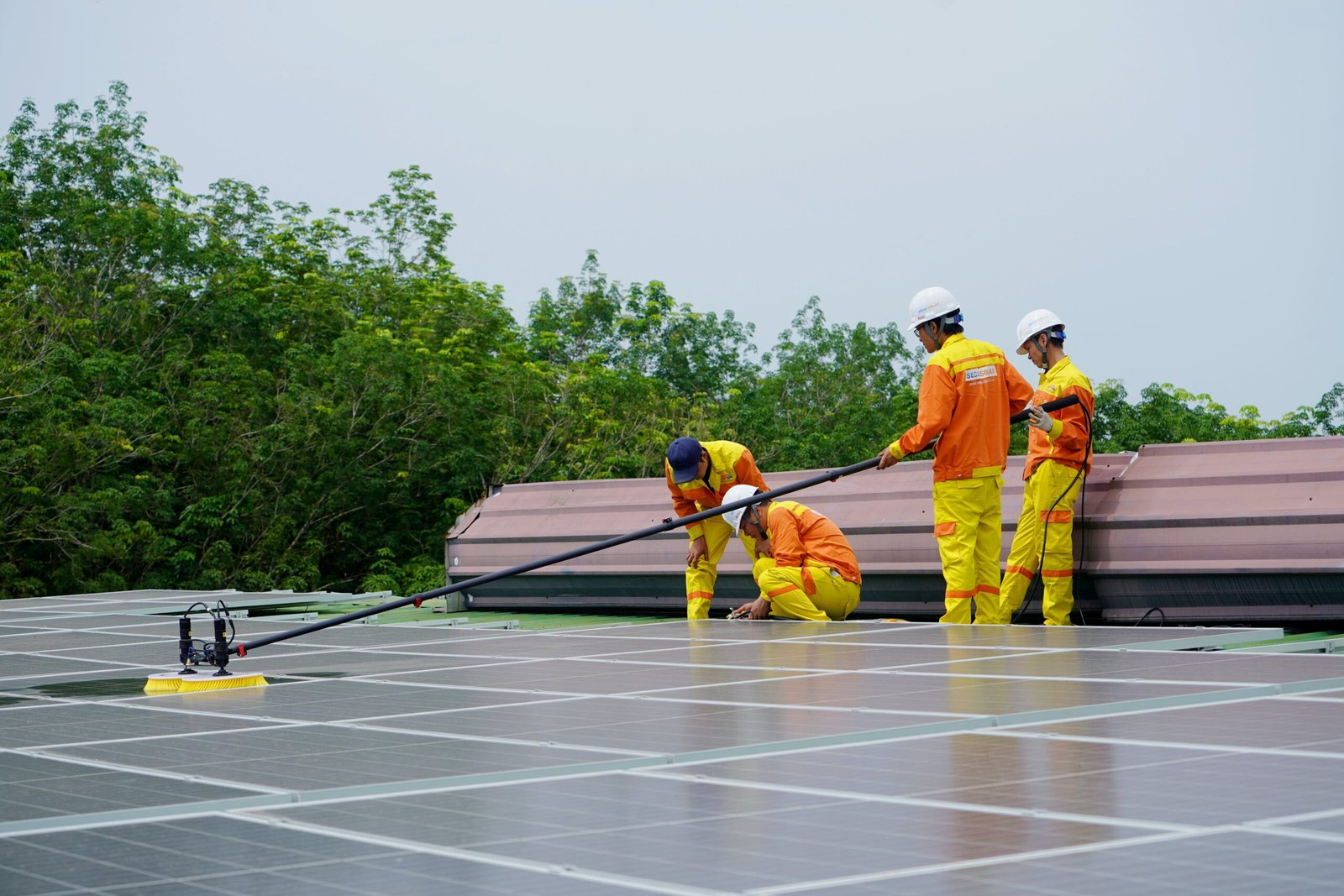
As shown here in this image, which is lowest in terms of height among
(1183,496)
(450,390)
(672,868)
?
(672,868)

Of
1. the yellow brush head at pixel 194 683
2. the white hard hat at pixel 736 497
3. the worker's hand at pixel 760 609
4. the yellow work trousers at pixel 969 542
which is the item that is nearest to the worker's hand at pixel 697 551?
the white hard hat at pixel 736 497

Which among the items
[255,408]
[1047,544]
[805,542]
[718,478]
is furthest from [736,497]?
[255,408]

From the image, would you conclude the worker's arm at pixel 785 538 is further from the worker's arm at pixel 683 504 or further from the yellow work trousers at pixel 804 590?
the worker's arm at pixel 683 504

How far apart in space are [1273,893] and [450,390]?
83.3ft

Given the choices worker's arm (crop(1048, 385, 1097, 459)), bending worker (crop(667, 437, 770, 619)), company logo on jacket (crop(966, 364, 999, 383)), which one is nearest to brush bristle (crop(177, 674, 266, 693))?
bending worker (crop(667, 437, 770, 619))

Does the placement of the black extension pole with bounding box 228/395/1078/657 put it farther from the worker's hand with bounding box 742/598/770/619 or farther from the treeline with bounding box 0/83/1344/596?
the treeline with bounding box 0/83/1344/596

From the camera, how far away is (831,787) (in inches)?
A: 166

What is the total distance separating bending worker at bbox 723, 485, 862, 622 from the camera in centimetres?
1109

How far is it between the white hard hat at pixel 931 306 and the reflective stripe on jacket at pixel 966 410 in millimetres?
309

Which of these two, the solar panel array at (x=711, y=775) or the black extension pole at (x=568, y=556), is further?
the black extension pole at (x=568, y=556)

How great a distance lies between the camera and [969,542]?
10898 mm

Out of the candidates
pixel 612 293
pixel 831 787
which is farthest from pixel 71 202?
pixel 831 787

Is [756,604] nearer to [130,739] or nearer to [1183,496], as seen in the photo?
[1183,496]

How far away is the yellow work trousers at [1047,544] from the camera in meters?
11.3
